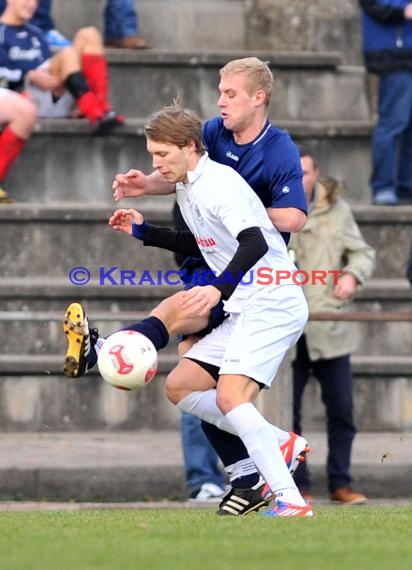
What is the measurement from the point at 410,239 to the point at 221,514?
5.90 metres

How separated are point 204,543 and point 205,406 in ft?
5.79

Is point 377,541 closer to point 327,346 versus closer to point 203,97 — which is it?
point 327,346

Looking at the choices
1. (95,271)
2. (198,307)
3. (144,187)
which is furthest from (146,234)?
(95,271)

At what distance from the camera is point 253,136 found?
341 inches

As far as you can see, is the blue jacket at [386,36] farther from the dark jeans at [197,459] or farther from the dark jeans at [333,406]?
the dark jeans at [197,459]

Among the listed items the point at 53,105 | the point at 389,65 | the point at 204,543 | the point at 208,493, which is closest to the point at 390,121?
the point at 389,65

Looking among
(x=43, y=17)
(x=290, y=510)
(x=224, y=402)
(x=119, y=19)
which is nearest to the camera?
(x=290, y=510)

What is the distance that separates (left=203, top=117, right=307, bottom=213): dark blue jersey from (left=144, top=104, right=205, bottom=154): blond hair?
10.0 inches

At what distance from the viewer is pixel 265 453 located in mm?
8258

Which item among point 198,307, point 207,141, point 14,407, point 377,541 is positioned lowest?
point 14,407

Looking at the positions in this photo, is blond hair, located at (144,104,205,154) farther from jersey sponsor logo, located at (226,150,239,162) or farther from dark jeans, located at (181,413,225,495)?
dark jeans, located at (181,413,225,495)

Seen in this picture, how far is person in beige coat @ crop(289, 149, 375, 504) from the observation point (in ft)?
36.6

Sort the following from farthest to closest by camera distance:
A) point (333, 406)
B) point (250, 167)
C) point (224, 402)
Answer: point (333, 406) < point (250, 167) < point (224, 402)

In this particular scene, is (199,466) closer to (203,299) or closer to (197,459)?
(197,459)
